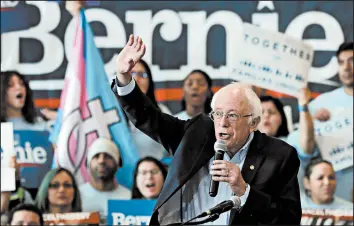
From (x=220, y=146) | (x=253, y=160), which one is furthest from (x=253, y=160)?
(x=220, y=146)

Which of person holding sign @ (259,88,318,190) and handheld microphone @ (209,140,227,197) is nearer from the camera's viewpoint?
handheld microphone @ (209,140,227,197)

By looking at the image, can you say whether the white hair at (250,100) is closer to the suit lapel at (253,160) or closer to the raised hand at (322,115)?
the suit lapel at (253,160)

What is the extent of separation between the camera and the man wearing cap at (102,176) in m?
6.72

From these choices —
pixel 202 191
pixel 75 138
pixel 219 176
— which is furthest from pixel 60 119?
pixel 219 176

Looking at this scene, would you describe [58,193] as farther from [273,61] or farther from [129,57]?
[129,57]

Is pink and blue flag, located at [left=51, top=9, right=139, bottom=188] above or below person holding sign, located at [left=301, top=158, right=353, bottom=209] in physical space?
above

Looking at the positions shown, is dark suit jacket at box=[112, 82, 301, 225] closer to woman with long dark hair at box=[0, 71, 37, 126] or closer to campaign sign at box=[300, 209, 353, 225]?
campaign sign at box=[300, 209, 353, 225]

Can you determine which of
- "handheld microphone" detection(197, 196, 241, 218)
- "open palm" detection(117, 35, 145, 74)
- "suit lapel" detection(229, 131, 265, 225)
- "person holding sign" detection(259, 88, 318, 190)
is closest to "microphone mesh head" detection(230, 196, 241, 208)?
"handheld microphone" detection(197, 196, 241, 218)

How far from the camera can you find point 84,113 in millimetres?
6801

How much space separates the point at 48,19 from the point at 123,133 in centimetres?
106

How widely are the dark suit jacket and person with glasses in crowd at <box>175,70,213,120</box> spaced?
122 inches

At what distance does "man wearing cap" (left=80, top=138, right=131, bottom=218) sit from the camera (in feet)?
22.0

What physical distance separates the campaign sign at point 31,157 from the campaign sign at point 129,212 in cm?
61

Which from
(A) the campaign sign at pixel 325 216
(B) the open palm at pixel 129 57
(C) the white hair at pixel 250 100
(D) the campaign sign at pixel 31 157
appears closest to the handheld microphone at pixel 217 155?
(C) the white hair at pixel 250 100
